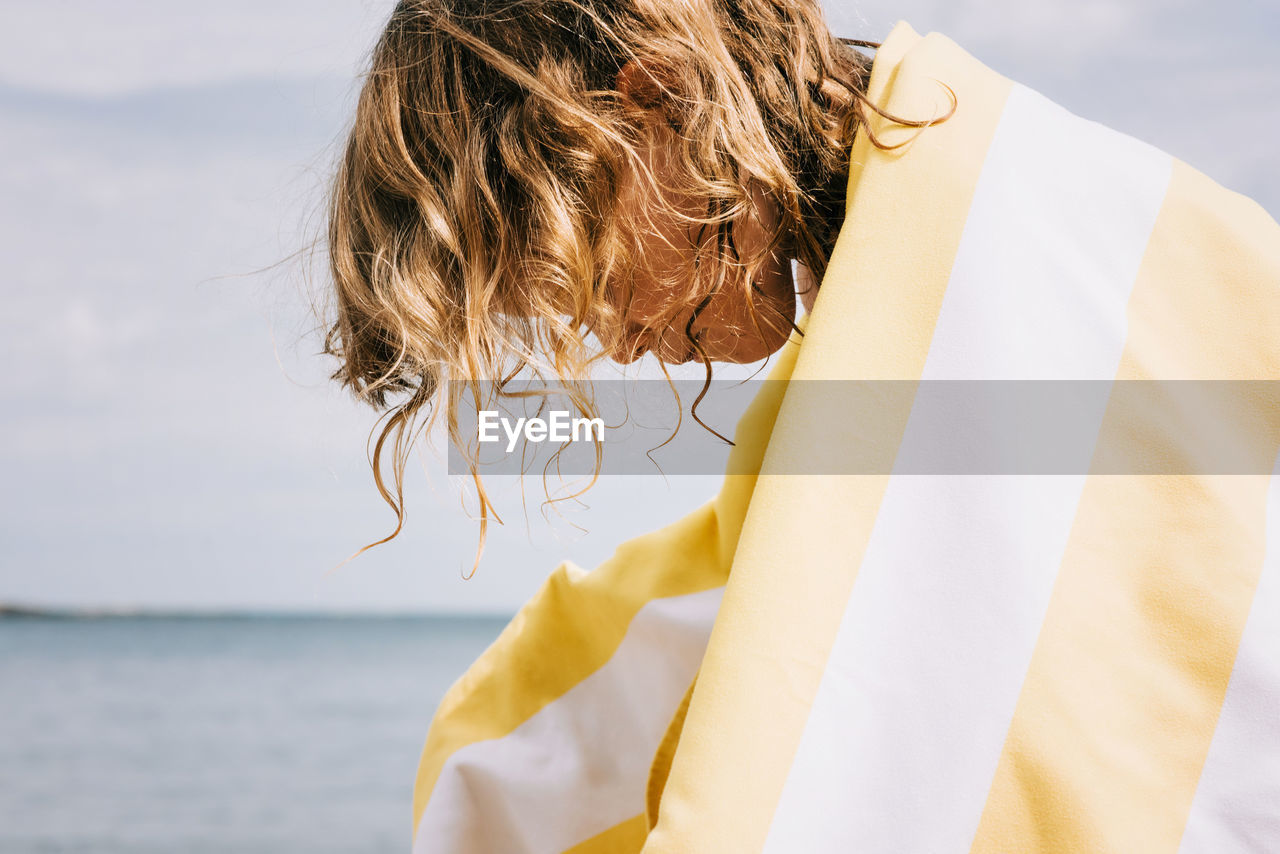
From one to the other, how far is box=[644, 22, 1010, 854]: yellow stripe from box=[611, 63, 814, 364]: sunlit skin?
15 centimetres

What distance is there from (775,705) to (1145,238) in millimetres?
374

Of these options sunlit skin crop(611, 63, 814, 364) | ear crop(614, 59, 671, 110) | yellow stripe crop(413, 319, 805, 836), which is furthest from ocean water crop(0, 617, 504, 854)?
ear crop(614, 59, 671, 110)

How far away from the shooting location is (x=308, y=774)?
588cm

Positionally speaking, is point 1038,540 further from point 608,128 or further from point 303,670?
point 303,670

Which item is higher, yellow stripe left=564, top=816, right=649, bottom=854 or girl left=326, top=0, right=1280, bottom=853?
girl left=326, top=0, right=1280, bottom=853

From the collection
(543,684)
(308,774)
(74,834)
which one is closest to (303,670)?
(308,774)

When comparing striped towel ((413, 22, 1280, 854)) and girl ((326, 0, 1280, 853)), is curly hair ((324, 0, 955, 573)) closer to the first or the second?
girl ((326, 0, 1280, 853))

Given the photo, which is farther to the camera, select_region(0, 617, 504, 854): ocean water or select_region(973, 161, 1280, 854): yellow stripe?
select_region(0, 617, 504, 854): ocean water

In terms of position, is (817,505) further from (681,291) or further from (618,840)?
(618,840)

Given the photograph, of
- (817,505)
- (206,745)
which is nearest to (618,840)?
(817,505)

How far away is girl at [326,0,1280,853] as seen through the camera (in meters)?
0.46

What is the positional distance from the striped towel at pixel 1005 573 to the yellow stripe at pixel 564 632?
351mm

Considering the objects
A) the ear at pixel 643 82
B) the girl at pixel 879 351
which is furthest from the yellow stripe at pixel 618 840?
the ear at pixel 643 82

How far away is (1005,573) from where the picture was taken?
0.47 metres
